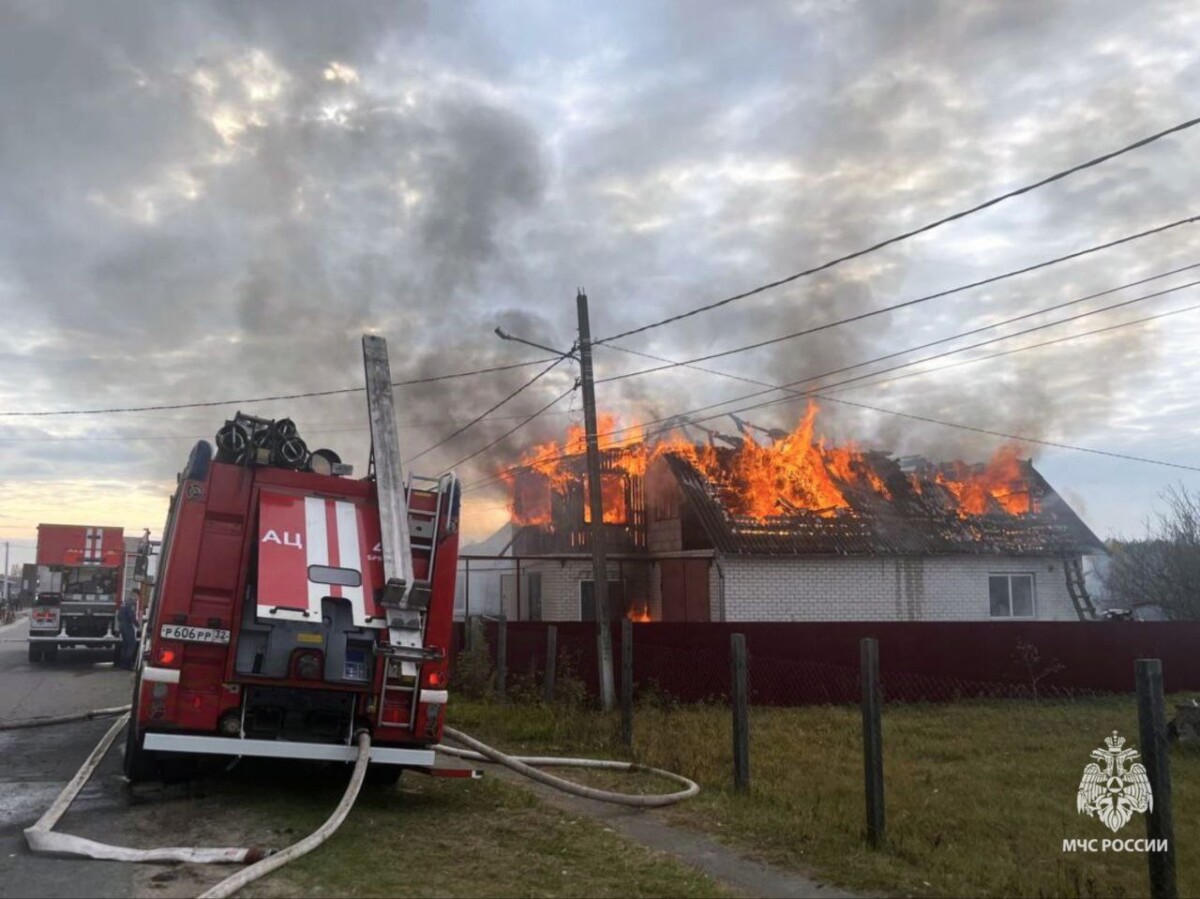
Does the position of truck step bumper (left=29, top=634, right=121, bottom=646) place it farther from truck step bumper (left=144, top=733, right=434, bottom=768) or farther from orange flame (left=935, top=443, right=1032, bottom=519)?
orange flame (left=935, top=443, right=1032, bottom=519)

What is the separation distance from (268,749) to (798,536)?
43.2ft

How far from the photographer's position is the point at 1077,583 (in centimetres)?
1981

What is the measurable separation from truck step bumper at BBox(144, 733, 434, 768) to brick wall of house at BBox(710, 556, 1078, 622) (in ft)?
36.2

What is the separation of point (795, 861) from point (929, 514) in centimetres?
1543

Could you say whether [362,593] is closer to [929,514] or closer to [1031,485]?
[929,514]

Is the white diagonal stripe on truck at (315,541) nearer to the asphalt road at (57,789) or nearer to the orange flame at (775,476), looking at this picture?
the asphalt road at (57,789)

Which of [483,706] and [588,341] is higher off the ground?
[588,341]

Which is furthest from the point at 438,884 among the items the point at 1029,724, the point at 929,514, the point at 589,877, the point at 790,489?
the point at 929,514

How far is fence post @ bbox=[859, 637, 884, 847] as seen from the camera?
600 centimetres

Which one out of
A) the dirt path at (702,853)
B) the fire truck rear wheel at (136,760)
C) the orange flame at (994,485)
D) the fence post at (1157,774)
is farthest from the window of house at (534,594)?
the fence post at (1157,774)

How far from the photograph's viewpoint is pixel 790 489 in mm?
19562

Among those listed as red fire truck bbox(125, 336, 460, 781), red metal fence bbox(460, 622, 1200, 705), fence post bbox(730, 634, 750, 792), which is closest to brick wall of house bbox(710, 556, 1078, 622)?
red metal fence bbox(460, 622, 1200, 705)

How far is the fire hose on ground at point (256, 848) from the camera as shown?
523cm

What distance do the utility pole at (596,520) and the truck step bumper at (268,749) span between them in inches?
232
